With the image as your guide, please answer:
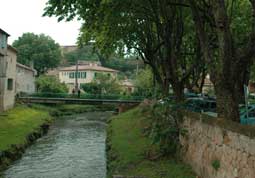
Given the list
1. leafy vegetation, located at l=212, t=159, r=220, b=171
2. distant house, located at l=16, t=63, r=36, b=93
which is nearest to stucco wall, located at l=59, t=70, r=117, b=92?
distant house, located at l=16, t=63, r=36, b=93

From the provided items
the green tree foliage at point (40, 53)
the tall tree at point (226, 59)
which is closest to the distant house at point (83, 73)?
the green tree foliage at point (40, 53)

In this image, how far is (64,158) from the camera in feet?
66.3

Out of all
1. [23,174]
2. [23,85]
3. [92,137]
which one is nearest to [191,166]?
[23,174]

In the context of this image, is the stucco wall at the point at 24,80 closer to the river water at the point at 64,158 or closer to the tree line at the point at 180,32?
the river water at the point at 64,158

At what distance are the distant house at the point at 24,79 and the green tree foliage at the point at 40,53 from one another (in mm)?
14325

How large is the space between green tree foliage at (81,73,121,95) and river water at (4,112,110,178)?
106 ft

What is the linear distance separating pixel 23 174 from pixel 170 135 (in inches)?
276

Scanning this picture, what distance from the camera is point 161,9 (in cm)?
1636

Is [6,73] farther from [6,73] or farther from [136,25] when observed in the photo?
[136,25]

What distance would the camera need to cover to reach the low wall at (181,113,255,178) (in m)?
8.09

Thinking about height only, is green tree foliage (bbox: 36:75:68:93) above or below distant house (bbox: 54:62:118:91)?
below

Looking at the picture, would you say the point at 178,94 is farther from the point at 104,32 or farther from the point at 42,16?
the point at 42,16

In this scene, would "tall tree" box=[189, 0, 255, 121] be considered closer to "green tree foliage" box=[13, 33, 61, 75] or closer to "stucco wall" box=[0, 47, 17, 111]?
"stucco wall" box=[0, 47, 17, 111]

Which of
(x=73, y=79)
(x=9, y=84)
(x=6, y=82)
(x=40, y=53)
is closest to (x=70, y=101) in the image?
(x=9, y=84)
